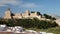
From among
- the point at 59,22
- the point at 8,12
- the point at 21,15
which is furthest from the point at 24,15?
the point at 59,22

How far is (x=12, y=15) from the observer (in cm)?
5469

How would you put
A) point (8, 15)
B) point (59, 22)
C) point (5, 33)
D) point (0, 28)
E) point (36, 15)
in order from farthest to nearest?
point (8, 15) < point (36, 15) < point (59, 22) < point (0, 28) < point (5, 33)

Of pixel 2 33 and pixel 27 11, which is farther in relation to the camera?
pixel 27 11

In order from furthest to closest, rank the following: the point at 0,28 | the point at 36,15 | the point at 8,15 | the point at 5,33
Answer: the point at 8,15
the point at 36,15
the point at 0,28
the point at 5,33

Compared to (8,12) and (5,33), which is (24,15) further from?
(5,33)

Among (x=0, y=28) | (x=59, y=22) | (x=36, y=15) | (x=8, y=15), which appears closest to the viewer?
(x=0, y=28)

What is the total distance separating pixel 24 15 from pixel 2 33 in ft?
166

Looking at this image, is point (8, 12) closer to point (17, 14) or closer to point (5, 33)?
point (17, 14)

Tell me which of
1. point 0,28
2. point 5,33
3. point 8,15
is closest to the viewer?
point 5,33

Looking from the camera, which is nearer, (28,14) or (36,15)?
(36,15)

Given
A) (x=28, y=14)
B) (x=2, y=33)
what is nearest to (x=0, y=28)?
(x=2, y=33)

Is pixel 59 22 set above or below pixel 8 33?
below

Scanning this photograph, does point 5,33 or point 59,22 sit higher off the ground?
point 5,33

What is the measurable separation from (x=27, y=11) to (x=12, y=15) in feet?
12.7
